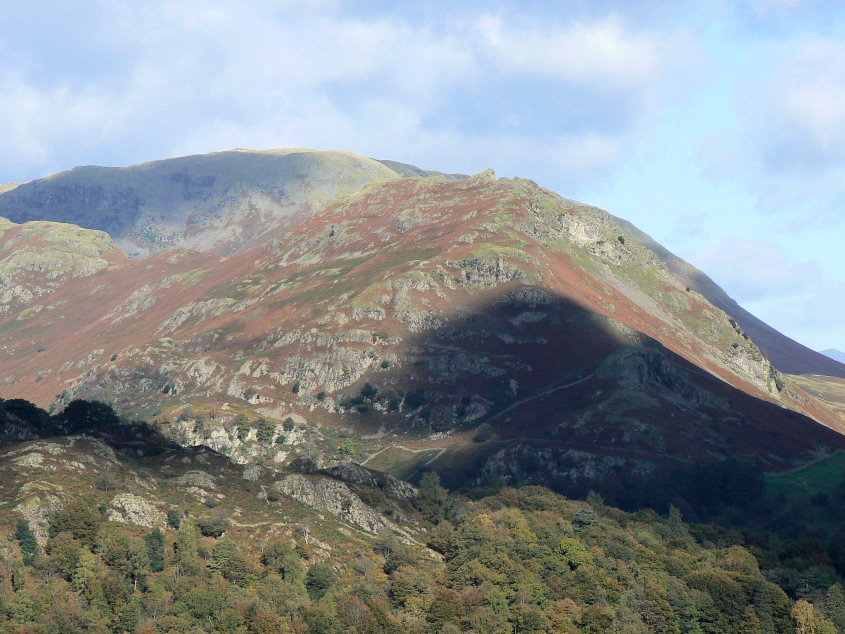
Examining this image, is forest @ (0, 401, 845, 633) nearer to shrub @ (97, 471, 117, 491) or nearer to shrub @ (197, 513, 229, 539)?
shrub @ (97, 471, 117, 491)

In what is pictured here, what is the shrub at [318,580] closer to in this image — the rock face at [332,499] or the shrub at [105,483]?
the rock face at [332,499]

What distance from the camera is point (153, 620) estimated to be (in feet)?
402

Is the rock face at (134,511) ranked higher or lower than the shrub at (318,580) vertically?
higher

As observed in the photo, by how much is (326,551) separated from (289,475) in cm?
3470

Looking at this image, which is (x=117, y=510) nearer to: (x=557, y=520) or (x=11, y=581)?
(x=11, y=581)

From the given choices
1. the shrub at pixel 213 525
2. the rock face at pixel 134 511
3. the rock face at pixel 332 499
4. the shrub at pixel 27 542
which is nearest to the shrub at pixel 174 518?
the rock face at pixel 134 511

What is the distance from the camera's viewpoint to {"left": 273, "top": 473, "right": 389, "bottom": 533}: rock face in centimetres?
17950

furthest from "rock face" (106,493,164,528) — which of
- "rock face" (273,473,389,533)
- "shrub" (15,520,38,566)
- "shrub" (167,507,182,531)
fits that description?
"rock face" (273,473,389,533)

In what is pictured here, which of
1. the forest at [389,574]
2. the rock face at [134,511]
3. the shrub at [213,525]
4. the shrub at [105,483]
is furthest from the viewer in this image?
the shrub at [105,483]

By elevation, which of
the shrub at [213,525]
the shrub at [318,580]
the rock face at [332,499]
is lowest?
the shrub at [318,580]

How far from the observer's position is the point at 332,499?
182m

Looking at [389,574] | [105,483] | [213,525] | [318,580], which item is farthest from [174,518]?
[389,574]

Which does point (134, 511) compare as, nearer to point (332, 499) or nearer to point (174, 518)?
point (174, 518)

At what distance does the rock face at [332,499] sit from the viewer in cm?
17950
